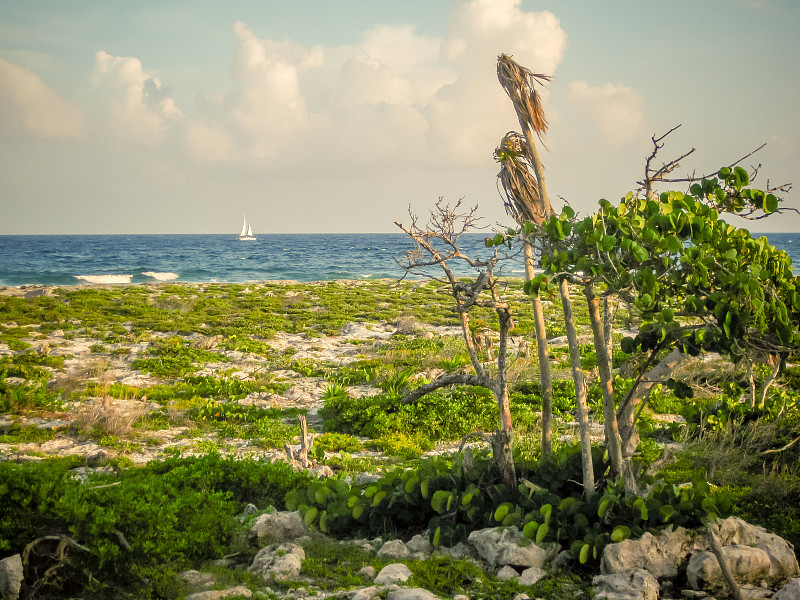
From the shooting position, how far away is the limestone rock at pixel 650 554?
4574 mm

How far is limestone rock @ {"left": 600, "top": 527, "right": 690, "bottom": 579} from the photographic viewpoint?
457 cm

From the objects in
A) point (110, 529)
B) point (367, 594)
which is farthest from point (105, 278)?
point (367, 594)

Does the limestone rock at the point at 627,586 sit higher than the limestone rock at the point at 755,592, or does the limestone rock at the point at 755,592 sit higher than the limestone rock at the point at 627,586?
the limestone rock at the point at 627,586

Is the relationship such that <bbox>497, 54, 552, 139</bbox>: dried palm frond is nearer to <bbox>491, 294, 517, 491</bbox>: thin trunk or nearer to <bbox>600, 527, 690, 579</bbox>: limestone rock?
<bbox>491, 294, 517, 491</bbox>: thin trunk

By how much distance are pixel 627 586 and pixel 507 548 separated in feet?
3.26

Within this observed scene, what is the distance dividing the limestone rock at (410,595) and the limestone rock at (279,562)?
995 mm

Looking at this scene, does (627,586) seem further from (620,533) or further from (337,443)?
(337,443)

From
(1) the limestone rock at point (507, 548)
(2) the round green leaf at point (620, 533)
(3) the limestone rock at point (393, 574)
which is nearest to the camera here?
(3) the limestone rock at point (393, 574)

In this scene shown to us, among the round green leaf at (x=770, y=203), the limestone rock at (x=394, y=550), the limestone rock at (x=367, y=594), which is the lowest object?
the limestone rock at (x=394, y=550)

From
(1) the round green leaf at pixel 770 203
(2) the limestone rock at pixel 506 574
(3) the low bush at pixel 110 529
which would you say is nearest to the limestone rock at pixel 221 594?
(3) the low bush at pixel 110 529

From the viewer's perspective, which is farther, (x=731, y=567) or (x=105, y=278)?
(x=105, y=278)

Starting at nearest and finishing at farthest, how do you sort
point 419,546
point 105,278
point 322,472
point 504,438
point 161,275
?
point 419,546
point 504,438
point 322,472
point 105,278
point 161,275

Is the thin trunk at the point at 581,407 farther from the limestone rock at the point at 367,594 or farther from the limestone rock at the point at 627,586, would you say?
the limestone rock at the point at 367,594

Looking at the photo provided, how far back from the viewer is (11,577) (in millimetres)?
3904
